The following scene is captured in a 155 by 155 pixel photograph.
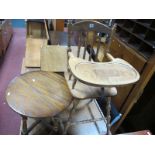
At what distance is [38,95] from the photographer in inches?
46.8

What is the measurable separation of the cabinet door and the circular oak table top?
0.81m

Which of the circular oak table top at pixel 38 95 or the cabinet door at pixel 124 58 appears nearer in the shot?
the circular oak table top at pixel 38 95

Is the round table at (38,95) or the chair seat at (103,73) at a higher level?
the chair seat at (103,73)

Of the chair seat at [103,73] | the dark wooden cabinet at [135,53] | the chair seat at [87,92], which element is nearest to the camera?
the chair seat at [103,73]

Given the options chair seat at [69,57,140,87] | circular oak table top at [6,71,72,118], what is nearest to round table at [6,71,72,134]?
circular oak table top at [6,71,72,118]

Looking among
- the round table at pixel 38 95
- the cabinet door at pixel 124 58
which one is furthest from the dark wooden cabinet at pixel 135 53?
the round table at pixel 38 95

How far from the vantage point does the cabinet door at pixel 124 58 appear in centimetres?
168

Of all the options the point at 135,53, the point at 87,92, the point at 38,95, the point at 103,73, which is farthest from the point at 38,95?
the point at 135,53

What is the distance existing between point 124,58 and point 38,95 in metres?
1.18

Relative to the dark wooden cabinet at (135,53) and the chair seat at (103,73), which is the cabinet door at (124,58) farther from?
the chair seat at (103,73)

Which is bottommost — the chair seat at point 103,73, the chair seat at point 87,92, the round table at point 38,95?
the round table at point 38,95

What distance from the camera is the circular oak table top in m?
1.08
